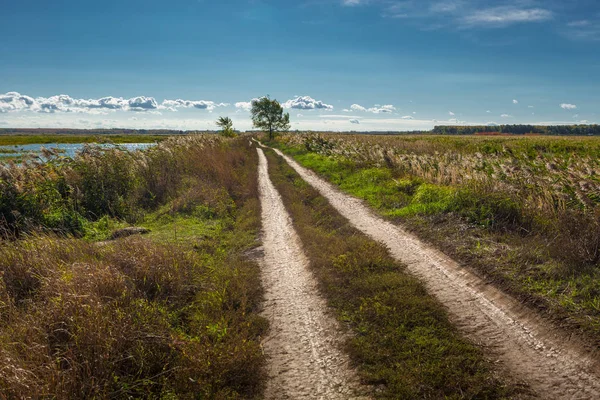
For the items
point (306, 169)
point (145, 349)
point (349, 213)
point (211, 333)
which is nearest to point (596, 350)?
point (211, 333)

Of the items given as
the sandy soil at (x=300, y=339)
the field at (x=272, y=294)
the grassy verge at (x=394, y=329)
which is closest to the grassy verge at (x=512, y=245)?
the field at (x=272, y=294)

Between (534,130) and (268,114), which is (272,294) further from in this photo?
(534,130)

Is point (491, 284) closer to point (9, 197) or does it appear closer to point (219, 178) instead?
point (9, 197)

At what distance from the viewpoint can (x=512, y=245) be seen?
822cm

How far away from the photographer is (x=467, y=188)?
1212cm

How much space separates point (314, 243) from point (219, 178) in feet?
34.8

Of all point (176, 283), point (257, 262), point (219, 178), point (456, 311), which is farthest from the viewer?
point (219, 178)

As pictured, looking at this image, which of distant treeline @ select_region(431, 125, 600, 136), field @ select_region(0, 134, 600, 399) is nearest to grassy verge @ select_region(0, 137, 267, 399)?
field @ select_region(0, 134, 600, 399)

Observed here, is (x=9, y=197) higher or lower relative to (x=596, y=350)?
higher

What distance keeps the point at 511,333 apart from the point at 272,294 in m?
4.10

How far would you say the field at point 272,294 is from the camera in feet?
14.3

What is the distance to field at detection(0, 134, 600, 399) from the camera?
4.37m

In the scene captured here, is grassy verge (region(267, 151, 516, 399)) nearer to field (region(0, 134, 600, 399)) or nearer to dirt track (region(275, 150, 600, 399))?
field (region(0, 134, 600, 399))

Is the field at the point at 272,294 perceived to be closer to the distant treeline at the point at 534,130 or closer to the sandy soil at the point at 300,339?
the sandy soil at the point at 300,339
